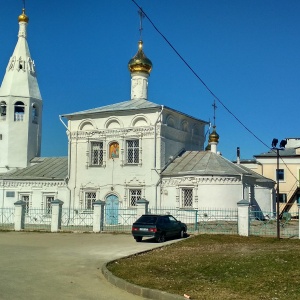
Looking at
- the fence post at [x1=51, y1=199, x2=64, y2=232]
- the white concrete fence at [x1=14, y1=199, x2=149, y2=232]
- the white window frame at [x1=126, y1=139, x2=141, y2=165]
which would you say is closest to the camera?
the white concrete fence at [x1=14, y1=199, x2=149, y2=232]

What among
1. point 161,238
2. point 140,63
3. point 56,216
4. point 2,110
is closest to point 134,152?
point 56,216

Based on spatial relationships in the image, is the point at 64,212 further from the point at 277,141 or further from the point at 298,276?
the point at 298,276

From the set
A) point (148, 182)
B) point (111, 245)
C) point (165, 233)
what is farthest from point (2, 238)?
point (148, 182)

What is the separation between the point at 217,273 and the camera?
9328 millimetres

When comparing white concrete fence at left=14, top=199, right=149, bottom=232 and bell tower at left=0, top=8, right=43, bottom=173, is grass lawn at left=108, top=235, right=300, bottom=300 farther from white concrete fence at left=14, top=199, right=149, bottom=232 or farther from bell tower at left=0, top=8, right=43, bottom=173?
bell tower at left=0, top=8, right=43, bottom=173

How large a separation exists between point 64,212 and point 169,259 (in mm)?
16281

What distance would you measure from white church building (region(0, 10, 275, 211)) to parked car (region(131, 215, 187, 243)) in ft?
19.5

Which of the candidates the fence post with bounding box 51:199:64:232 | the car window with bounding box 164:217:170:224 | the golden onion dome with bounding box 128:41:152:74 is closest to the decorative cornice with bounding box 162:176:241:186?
the car window with bounding box 164:217:170:224

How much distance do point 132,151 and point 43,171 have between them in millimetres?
6561

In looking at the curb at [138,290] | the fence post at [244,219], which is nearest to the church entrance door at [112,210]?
the fence post at [244,219]

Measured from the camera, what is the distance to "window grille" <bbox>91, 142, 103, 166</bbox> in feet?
89.0

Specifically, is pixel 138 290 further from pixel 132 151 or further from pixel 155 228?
pixel 132 151

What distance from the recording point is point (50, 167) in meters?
29.7

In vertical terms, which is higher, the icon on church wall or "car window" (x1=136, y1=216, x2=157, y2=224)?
the icon on church wall
